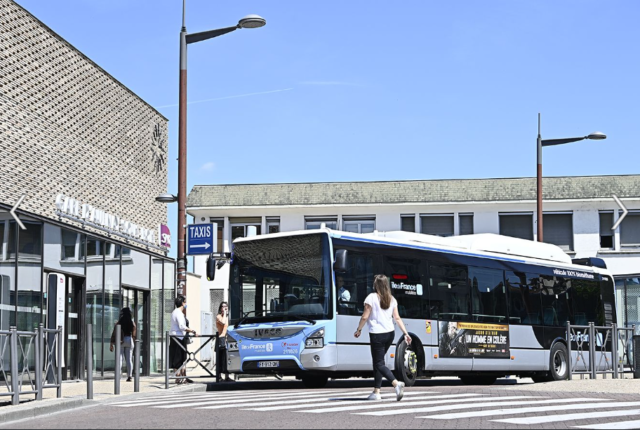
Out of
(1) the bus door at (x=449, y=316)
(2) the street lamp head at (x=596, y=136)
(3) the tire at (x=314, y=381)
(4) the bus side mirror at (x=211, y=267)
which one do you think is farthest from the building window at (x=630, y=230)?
(4) the bus side mirror at (x=211, y=267)

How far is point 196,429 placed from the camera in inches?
392

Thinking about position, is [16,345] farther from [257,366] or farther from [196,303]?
[196,303]

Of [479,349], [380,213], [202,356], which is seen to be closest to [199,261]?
[380,213]

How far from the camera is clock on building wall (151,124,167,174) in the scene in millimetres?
34312

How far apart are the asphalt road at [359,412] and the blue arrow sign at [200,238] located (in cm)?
570

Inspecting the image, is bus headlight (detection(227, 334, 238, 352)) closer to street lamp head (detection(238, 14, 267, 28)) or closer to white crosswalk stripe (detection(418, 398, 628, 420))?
street lamp head (detection(238, 14, 267, 28))

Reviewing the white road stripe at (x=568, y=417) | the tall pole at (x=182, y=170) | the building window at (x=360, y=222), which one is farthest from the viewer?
the building window at (x=360, y=222)

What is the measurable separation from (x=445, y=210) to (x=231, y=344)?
35.1 metres

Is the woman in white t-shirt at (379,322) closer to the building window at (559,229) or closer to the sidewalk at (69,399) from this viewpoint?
the sidewalk at (69,399)

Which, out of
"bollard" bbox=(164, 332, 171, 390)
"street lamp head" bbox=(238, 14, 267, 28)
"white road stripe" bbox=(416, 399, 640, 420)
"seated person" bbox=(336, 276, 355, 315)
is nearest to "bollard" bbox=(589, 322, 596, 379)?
"seated person" bbox=(336, 276, 355, 315)

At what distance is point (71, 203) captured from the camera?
2586 cm

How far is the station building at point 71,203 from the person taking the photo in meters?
21.2

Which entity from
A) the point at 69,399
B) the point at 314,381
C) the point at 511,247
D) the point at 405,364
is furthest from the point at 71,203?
the point at 69,399

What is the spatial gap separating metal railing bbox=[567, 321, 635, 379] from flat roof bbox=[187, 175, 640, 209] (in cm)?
2667
